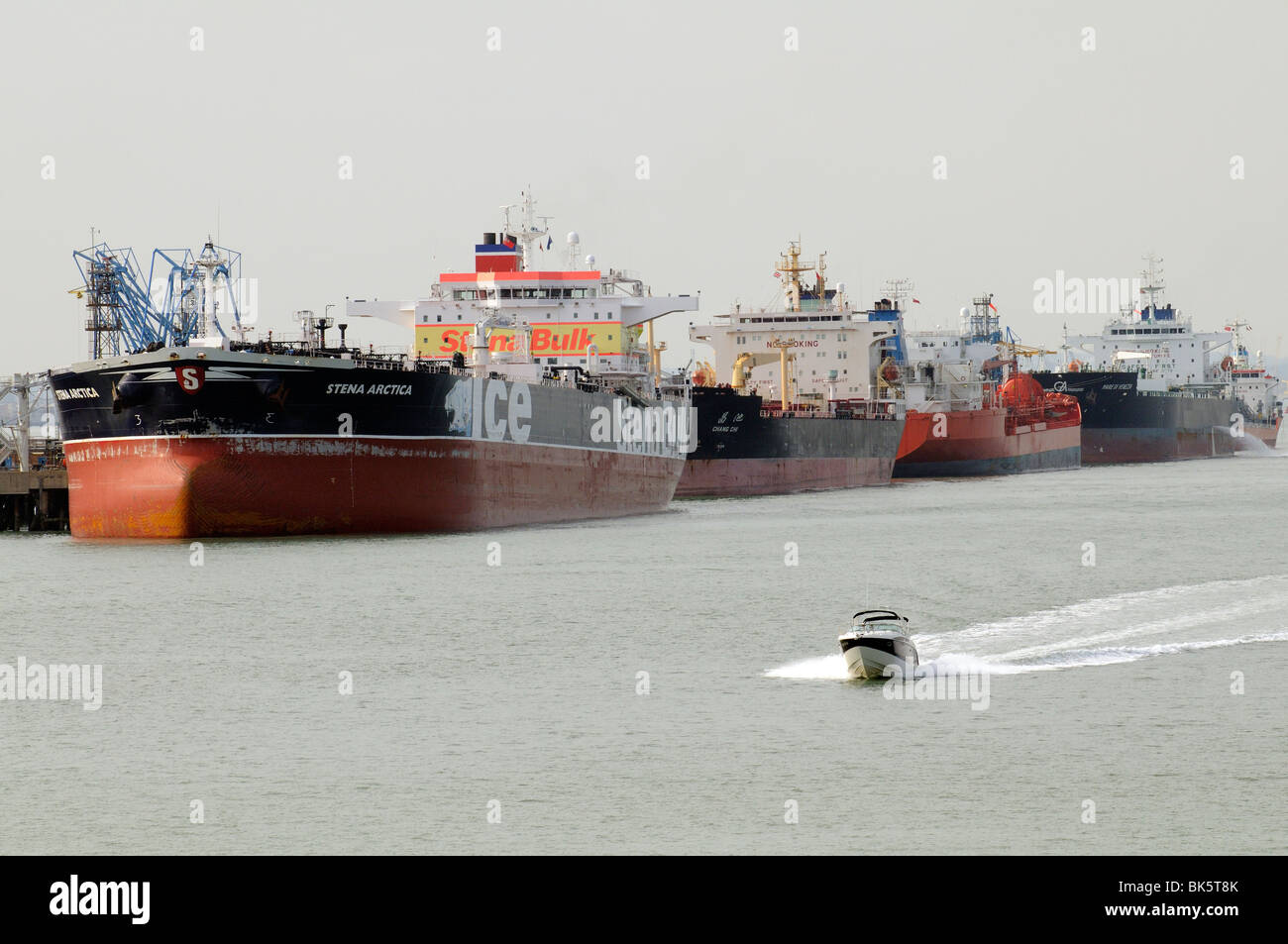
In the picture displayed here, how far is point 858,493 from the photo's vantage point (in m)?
64.8

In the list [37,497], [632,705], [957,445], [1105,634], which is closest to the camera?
[632,705]

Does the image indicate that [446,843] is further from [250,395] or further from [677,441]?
[677,441]

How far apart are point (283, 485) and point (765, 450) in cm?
2959

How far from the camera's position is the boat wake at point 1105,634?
20.8m

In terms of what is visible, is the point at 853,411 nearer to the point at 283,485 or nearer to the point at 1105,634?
the point at 283,485

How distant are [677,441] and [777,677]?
35061mm

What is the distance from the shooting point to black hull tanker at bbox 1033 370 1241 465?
9912cm

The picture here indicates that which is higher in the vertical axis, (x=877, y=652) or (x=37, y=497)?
(x=37, y=497)

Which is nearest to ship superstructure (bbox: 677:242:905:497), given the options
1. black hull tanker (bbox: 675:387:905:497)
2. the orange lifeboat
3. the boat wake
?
black hull tanker (bbox: 675:387:905:497)

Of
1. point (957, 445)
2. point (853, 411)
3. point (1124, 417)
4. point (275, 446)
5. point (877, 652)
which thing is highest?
point (853, 411)

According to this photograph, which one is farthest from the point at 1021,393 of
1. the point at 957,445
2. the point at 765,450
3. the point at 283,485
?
the point at 283,485

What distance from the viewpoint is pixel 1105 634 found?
76.6ft

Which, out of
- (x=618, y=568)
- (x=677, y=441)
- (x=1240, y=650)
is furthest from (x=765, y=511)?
(x=1240, y=650)
